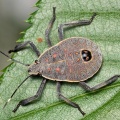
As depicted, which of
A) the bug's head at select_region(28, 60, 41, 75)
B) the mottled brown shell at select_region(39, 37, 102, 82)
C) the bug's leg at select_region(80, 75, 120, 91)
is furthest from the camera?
the bug's head at select_region(28, 60, 41, 75)

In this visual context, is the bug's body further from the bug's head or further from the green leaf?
the green leaf

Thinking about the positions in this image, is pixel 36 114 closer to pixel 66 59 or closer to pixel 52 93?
pixel 52 93

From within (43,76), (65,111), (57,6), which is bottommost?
(65,111)

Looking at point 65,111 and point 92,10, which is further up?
point 92,10

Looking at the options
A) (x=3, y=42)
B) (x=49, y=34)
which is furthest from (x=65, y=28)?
(x=3, y=42)

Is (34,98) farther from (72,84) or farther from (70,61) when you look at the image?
(70,61)

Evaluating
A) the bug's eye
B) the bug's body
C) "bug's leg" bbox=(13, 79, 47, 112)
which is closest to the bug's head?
the bug's body

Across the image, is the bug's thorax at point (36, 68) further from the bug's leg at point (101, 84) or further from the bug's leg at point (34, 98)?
the bug's leg at point (101, 84)

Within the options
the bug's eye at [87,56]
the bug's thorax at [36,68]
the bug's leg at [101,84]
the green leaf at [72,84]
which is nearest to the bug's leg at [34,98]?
the green leaf at [72,84]
